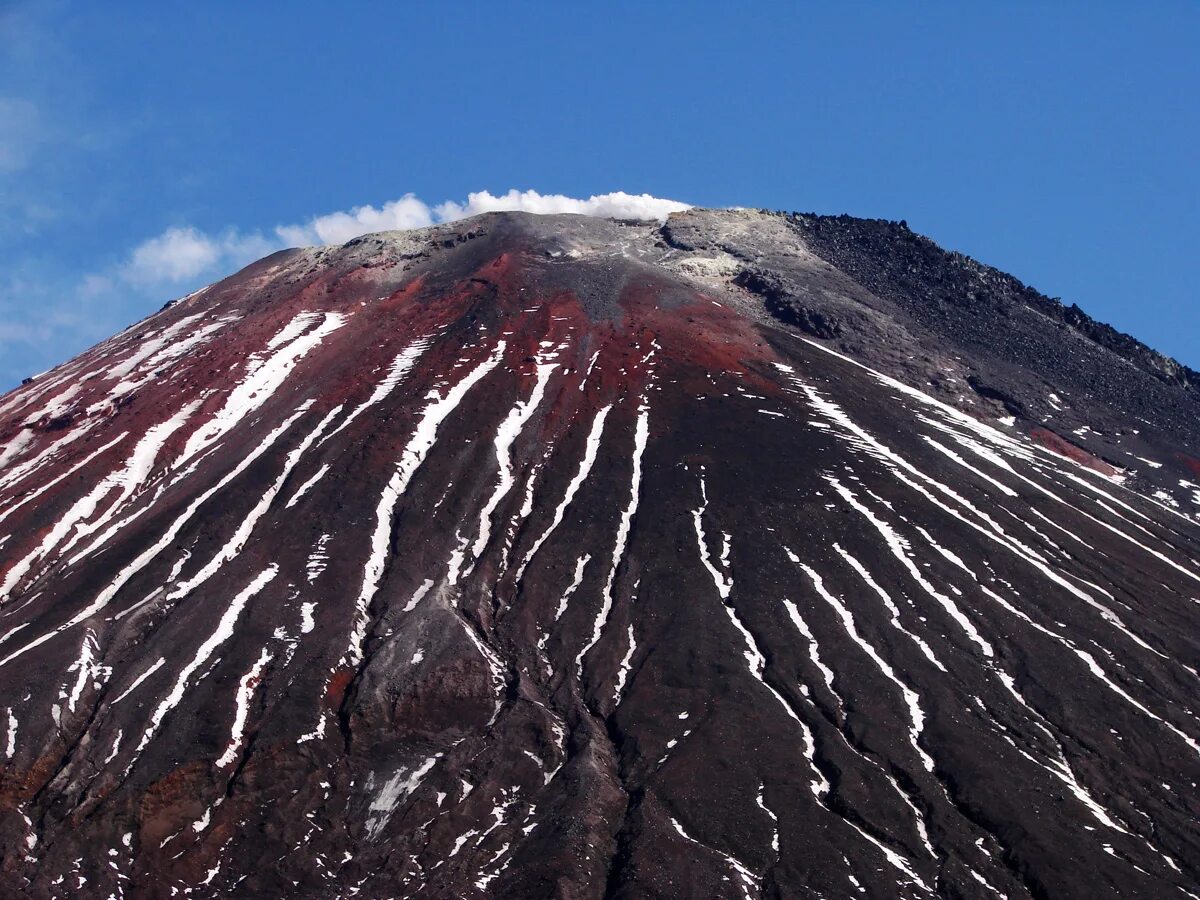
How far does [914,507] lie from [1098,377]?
39.2m

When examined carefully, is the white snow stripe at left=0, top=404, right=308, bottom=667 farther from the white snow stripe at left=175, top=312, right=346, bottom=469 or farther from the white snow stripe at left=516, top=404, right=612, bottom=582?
the white snow stripe at left=516, top=404, right=612, bottom=582

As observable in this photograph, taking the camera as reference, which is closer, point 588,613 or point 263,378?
point 588,613

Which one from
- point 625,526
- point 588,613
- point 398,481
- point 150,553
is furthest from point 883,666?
point 150,553

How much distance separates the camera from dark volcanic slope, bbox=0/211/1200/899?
52688 millimetres

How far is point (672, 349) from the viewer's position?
298 ft

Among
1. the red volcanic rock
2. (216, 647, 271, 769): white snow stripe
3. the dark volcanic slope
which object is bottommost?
(216, 647, 271, 769): white snow stripe

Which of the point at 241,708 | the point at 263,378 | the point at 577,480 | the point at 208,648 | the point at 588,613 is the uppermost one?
the point at 263,378

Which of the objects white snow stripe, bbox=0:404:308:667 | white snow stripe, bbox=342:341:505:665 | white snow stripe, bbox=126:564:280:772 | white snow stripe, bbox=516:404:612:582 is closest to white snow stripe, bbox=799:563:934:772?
white snow stripe, bbox=516:404:612:582

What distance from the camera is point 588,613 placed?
66250 millimetres

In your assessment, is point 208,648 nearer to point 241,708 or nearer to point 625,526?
point 241,708

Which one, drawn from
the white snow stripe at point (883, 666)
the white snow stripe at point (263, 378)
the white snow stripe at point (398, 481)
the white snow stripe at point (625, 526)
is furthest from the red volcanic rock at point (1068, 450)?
the white snow stripe at point (263, 378)

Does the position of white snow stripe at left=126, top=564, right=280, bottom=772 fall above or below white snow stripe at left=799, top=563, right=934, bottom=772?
below

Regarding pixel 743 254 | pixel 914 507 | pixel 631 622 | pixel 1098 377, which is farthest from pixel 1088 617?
pixel 743 254

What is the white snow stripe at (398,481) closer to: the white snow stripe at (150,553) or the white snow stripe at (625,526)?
the white snow stripe at (150,553)
